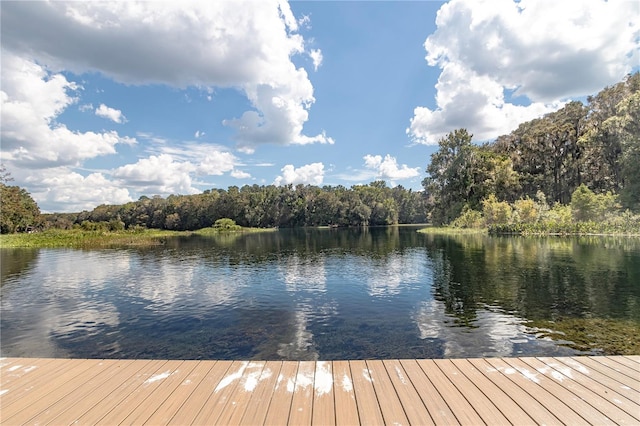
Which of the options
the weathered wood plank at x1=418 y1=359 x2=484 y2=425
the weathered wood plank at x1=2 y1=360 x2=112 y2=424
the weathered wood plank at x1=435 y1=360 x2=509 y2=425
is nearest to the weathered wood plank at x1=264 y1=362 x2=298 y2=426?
the weathered wood plank at x1=418 y1=359 x2=484 y2=425

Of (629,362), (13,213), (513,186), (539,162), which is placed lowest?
(629,362)

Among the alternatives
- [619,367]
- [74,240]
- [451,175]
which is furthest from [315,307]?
[451,175]

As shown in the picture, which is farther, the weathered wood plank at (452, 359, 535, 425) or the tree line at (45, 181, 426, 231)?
the tree line at (45, 181, 426, 231)

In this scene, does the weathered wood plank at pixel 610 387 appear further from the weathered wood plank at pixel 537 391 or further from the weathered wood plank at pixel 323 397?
the weathered wood plank at pixel 323 397

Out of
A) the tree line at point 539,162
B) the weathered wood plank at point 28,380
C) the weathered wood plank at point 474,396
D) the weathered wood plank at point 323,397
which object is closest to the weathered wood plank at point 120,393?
the weathered wood plank at point 28,380

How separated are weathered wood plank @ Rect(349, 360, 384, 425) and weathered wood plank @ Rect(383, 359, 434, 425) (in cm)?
38

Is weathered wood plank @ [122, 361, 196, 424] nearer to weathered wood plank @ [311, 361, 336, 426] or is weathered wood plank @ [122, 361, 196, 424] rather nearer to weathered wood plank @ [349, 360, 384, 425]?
weathered wood plank @ [311, 361, 336, 426]

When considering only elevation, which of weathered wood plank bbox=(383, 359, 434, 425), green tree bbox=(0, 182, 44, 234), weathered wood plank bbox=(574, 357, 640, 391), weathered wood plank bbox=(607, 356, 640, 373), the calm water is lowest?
the calm water

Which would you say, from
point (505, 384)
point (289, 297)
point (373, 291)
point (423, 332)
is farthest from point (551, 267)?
point (505, 384)

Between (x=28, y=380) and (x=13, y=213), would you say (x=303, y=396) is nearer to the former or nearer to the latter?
(x=28, y=380)

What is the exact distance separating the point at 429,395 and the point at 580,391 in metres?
2.34

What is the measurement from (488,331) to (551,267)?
1490 cm

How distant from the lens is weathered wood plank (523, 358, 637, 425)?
14.3 feet

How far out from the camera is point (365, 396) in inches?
198
